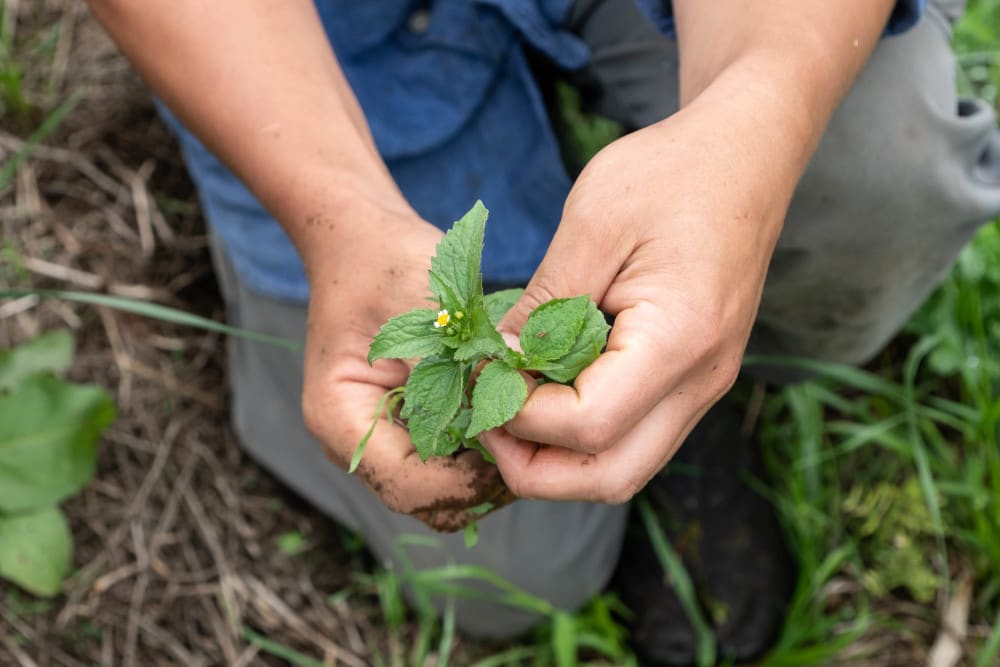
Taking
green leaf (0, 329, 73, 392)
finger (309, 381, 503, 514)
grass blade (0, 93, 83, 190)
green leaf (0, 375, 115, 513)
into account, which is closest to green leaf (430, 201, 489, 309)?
finger (309, 381, 503, 514)

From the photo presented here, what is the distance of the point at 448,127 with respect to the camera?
5.98ft

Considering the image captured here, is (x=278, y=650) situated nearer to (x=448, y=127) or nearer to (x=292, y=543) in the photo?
(x=292, y=543)

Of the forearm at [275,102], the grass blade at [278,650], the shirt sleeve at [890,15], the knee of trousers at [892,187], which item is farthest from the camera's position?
the grass blade at [278,650]

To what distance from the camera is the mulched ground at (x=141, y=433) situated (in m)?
1.88

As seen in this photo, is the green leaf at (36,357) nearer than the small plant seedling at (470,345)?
No

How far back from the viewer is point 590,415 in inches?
42.1

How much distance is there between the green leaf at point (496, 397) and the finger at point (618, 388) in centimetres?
4

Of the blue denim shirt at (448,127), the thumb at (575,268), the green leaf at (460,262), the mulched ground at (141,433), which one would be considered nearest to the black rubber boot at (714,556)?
the mulched ground at (141,433)

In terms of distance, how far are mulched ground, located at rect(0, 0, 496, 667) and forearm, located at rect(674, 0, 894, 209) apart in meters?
1.24

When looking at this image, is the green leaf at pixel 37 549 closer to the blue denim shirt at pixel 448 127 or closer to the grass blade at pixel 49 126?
the blue denim shirt at pixel 448 127

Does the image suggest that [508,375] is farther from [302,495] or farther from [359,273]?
[302,495]

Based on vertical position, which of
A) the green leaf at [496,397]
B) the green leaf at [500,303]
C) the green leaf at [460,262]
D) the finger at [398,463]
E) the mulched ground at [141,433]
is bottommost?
the mulched ground at [141,433]

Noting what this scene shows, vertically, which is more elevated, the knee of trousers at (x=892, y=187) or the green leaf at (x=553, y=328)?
the green leaf at (x=553, y=328)

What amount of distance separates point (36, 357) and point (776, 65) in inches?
A: 57.9
